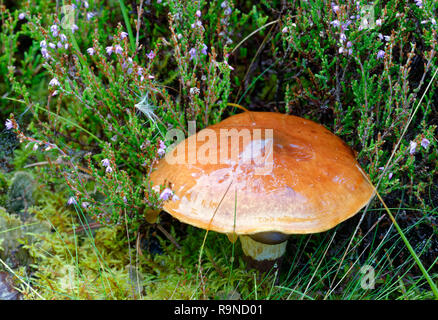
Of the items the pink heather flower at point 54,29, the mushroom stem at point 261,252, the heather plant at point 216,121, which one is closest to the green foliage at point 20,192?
the heather plant at point 216,121

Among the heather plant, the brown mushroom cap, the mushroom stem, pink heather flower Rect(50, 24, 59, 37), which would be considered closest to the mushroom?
the brown mushroom cap

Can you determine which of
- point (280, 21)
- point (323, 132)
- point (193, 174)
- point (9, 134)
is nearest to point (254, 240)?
point (193, 174)

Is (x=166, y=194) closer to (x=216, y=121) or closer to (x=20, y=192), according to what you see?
(x=216, y=121)

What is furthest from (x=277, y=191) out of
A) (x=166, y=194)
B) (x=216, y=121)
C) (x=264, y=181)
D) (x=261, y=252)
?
(x=216, y=121)

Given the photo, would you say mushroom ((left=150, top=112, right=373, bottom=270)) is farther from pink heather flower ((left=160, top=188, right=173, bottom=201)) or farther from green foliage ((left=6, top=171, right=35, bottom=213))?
green foliage ((left=6, top=171, right=35, bottom=213))

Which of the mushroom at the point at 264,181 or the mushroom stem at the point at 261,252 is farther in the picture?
the mushroom stem at the point at 261,252

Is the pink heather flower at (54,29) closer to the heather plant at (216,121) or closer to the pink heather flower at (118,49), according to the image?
the heather plant at (216,121)
